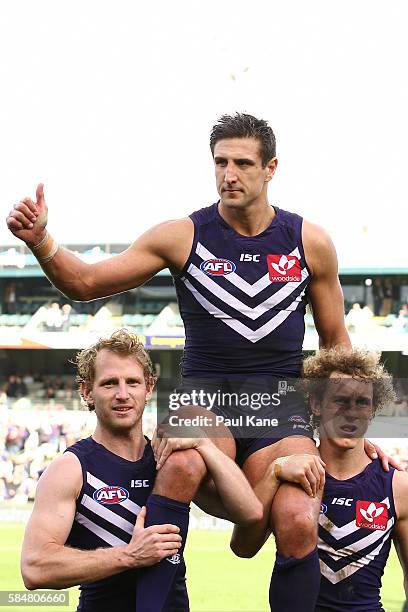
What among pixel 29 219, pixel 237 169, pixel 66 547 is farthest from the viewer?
pixel 237 169

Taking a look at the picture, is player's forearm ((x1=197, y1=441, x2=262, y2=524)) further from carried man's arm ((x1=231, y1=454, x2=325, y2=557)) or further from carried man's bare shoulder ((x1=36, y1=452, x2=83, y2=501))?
carried man's bare shoulder ((x1=36, y1=452, x2=83, y2=501))

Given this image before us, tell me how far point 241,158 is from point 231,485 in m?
1.39

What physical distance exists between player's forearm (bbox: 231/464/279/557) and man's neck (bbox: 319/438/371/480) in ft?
1.66

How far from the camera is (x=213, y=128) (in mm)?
4512

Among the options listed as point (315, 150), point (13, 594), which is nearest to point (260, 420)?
point (13, 594)

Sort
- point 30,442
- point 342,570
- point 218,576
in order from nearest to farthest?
point 342,570 < point 218,576 < point 30,442

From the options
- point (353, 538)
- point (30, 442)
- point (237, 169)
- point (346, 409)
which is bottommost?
point (30, 442)

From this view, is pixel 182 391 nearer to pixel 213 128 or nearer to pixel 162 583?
pixel 162 583

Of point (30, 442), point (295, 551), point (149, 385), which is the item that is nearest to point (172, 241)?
point (149, 385)

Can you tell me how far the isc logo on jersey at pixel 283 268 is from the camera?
449 cm

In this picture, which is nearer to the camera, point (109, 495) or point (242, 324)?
point (109, 495)

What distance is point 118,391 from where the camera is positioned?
4297 millimetres

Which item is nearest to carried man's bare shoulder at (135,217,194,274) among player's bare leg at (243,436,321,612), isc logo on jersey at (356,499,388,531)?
player's bare leg at (243,436,321,612)

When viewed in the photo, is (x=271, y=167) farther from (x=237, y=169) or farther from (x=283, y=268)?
(x=283, y=268)
